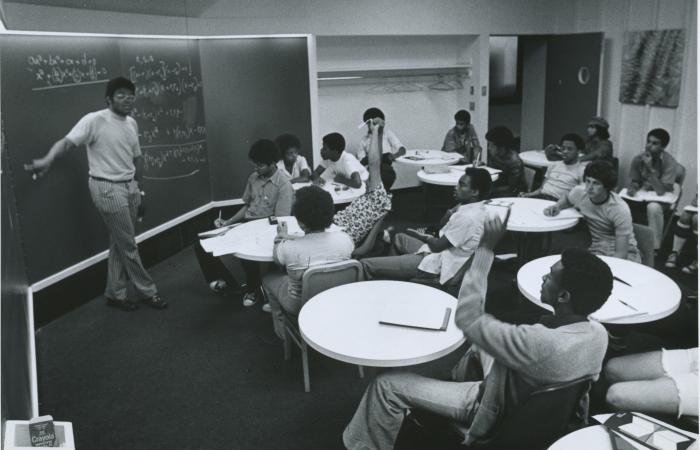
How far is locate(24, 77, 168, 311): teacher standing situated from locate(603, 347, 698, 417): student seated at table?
134 inches

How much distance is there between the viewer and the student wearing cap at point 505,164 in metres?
6.00

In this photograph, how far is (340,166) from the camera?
554cm

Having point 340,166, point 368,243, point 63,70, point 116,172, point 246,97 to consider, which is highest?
point 63,70

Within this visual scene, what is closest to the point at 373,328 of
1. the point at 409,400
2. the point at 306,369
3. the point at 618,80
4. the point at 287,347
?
the point at 409,400

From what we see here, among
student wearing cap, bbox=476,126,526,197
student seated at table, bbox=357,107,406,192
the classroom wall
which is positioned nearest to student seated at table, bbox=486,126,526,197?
student wearing cap, bbox=476,126,526,197

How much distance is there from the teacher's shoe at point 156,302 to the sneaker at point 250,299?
642 mm

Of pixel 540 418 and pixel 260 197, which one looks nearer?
pixel 540 418

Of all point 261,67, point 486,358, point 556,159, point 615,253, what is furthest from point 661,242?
point 261,67

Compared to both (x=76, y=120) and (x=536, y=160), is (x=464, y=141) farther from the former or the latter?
(x=76, y=120)

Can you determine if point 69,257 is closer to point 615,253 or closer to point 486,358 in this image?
point 486,358

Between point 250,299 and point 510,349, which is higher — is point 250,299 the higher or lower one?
the lower one

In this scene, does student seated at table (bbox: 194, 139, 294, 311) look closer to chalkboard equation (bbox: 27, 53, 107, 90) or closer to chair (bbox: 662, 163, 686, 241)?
chalkboard equation (bbox: 27, 53, 107, 90)

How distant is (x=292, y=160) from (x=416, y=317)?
3.33 metres

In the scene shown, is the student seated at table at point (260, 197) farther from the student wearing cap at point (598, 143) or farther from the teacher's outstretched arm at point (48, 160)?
the student wearing cap at point (598, 143)
